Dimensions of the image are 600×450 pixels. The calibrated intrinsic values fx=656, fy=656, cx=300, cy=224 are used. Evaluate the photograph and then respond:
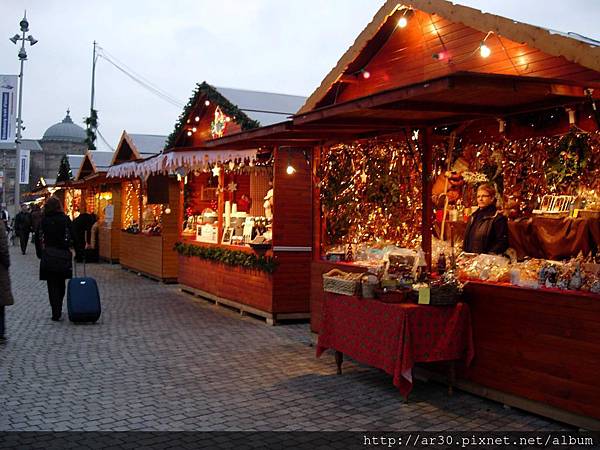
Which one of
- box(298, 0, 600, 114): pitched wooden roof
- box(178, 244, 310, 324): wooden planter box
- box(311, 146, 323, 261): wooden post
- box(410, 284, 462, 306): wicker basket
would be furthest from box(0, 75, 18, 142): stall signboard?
box(410, 284, 462, 306): wicker basket

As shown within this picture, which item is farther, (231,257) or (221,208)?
(221,208)

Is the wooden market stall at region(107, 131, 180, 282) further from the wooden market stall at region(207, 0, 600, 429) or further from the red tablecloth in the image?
the red tablecloth

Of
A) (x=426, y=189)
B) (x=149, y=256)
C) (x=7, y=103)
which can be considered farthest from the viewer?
(x=7, y=103)

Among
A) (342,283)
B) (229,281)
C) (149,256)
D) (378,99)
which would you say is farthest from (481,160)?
(149,256)

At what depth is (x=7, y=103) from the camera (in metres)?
25.6

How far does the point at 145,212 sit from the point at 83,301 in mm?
8147

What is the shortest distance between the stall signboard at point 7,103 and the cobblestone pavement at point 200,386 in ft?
59.3

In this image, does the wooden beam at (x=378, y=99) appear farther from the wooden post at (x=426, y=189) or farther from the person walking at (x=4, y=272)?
the person walking at (x=4, y=272)

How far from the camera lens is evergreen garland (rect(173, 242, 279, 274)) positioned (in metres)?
10.3

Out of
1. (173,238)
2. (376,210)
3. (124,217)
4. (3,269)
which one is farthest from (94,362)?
(124,217)

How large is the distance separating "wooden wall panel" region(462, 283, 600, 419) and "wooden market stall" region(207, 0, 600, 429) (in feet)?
0.04

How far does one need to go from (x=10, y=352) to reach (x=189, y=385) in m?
2.78

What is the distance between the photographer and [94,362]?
750 centimetres

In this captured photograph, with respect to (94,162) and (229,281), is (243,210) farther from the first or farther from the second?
(94,162)
